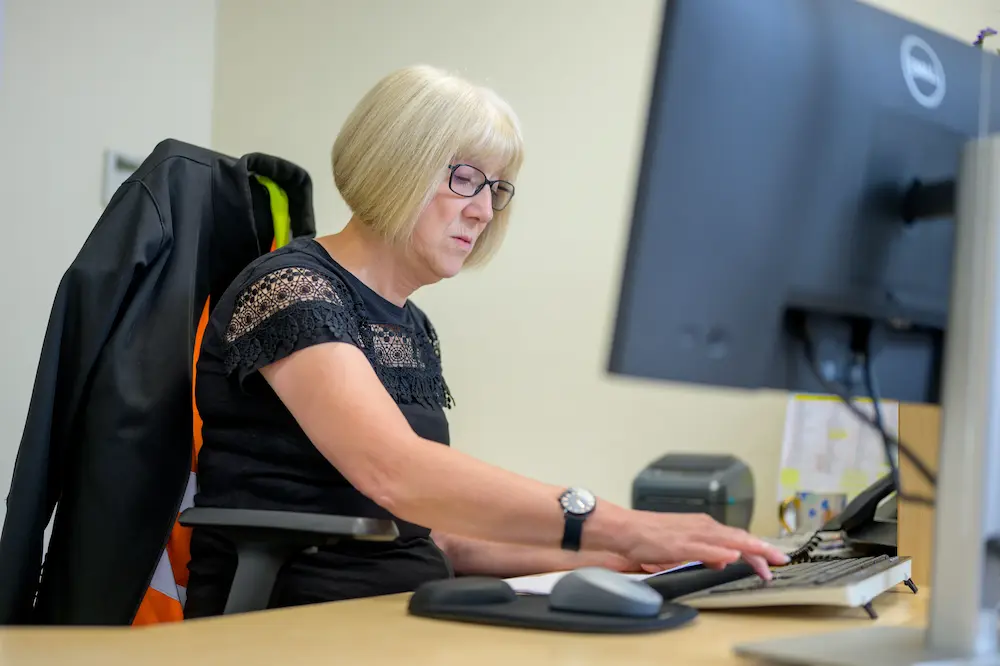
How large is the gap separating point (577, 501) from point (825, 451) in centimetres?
137

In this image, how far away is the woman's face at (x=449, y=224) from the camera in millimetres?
1520

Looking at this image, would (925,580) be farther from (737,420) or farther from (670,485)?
(737,420)

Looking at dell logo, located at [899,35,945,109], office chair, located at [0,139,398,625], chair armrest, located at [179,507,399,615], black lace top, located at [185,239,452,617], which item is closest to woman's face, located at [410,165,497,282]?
black lace top, located at [185,239,452,617]

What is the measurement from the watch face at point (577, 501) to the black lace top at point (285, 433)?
34 centimetres

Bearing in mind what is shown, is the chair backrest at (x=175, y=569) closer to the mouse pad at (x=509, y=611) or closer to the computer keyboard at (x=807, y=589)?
the mouse pad at (x=509, y=611)

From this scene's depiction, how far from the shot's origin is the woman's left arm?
1.27 m

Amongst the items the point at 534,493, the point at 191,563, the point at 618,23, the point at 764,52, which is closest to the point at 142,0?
the point at 618,23

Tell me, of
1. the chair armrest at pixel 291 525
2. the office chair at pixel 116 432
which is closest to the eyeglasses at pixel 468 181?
the office chair at pixel 116 432

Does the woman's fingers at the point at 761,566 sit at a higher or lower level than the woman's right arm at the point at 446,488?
lower

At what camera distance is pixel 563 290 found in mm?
2447

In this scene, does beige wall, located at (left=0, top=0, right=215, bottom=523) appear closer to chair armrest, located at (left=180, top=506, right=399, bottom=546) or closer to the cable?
chair armrest, located at (left=180, top=506, right=399, bottom=546)

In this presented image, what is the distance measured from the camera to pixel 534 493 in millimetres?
1041

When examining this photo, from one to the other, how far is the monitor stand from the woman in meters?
0.27

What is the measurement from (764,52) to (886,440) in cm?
30
